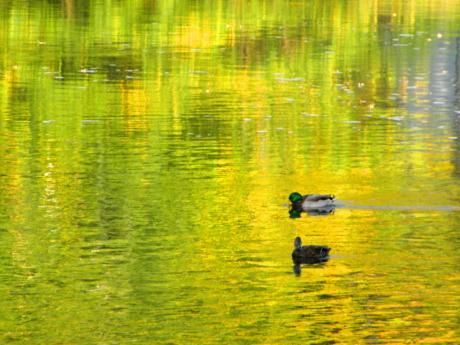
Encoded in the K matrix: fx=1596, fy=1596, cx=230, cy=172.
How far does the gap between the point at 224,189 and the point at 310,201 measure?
280 cm

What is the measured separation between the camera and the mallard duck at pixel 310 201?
87.1 feet

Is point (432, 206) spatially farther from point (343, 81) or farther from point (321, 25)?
point (321, 25)

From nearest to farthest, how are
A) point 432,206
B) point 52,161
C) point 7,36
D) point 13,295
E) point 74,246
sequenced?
1. point 13,295
2. point 74,246
3. point 432,206
4. point 52,161
5. point 7,36

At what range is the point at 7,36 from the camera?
59.4m

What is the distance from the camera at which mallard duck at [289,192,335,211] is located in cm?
2655

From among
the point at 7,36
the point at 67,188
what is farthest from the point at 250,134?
the point at 7,36

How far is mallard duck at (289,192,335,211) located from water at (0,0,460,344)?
0.27 meters

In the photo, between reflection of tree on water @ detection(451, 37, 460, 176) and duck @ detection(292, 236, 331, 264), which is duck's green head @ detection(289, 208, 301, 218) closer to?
duck @ detection(292, 236, 331, 264)

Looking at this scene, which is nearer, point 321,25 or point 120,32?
point 120,32

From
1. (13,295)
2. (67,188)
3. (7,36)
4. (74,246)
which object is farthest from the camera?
(7,36)

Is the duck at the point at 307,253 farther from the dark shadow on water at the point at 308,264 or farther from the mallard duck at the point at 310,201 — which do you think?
the mallard duck at the point at 310,201

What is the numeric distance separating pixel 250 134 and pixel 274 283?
14.1 m

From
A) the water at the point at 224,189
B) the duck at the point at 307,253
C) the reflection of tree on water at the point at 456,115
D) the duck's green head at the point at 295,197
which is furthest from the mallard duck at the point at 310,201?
the reflection of tree on water at the point at 456,115

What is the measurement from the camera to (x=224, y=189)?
29.0 metres
